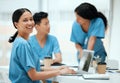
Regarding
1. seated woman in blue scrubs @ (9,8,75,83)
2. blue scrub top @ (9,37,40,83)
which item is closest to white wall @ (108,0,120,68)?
seated woman in blue scrubs @ (9,8,75,83)

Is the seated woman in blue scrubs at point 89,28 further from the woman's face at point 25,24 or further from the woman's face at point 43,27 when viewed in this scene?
the woman's face at point 25,24

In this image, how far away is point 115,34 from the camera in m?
3.99

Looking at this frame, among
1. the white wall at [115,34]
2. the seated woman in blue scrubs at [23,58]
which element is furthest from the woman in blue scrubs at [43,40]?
the white wall at [115,34]

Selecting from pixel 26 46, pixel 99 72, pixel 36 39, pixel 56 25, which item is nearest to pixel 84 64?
pixel 99 72

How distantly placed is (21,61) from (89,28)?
101 cm

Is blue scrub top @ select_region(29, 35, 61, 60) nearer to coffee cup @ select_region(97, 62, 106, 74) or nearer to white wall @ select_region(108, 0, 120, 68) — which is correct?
coffee cup @ select_region(97, 62, 106, 74)

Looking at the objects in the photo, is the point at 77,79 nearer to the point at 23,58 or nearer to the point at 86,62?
the point at 86,62

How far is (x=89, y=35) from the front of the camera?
2.71m

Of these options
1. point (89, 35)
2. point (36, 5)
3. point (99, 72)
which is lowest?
point (99, 72)

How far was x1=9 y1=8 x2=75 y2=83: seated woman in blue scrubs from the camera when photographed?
1.89 m

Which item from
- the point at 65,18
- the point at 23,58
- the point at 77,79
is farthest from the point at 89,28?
the point at 65,18

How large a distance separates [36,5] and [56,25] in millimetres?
420

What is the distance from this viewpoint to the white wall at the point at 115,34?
3.96 m

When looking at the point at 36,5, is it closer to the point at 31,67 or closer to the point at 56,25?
the point at 56,25
